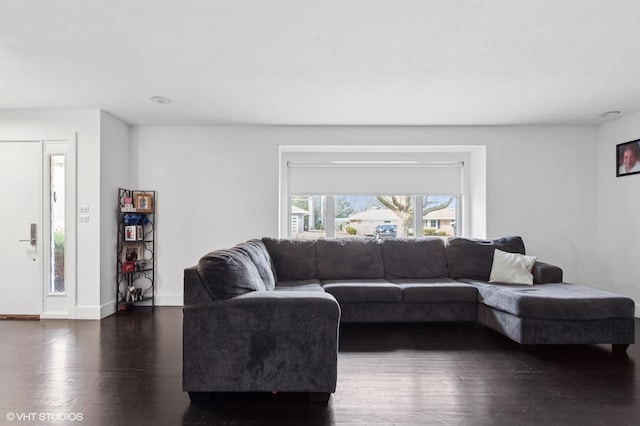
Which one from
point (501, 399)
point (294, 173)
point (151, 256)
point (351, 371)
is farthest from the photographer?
point (294, 173)

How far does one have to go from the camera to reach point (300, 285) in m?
3.99

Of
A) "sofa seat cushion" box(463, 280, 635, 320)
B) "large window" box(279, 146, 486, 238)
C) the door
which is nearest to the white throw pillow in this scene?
"sofa seat cushion" box(463, 280, 635, 320)

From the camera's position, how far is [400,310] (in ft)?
12.7

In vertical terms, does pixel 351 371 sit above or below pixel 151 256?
below

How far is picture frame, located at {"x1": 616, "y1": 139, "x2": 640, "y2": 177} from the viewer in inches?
174

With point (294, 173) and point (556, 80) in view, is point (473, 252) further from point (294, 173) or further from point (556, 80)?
point (294, 173)

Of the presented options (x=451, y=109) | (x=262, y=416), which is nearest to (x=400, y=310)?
(x=262, y=416)

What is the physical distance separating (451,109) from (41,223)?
5.18m

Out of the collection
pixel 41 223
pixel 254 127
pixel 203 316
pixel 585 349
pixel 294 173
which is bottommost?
pixel 585 349

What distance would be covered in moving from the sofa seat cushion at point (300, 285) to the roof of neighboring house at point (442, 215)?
7.34 feet

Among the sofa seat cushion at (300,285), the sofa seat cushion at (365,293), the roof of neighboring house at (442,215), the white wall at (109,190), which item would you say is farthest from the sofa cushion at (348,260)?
the white wall at (109,190)

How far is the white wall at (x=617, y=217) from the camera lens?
447 centimetres

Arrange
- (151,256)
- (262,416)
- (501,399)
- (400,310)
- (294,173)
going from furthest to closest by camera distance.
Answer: (294,173)
(151,256)
(400,310)
(501,399)
(262,416)

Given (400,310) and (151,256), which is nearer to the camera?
(400,310)
